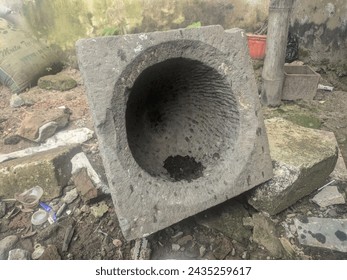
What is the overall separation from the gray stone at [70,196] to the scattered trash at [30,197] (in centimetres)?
18

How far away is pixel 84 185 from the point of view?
6.42ft

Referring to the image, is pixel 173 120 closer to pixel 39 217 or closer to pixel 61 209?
pixel 61 209

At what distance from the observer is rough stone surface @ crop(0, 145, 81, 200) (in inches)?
77.8

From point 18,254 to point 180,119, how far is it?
52.4 inches

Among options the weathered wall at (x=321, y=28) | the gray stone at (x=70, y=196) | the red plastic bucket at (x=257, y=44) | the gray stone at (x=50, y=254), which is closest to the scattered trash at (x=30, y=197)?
the gray stone at (x=70, y=196)

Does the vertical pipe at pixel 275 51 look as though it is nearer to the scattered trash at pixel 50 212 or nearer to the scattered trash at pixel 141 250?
the scattered trash at pixel 141 250

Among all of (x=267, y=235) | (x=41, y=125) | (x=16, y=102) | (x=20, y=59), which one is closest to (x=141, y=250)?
(x=267, y=235)

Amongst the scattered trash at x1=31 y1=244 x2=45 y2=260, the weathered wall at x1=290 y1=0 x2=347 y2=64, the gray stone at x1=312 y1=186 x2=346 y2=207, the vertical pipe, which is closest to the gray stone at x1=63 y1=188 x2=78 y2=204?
the scattered trash at x1=31 y1=244 x2=45 y2=260

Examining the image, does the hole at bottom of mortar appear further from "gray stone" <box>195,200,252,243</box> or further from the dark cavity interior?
"gray stone" <box>195,200,252,243</box>

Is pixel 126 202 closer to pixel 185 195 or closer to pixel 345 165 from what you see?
pixel 185 195

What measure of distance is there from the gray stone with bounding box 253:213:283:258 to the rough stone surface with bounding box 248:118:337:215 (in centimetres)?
7

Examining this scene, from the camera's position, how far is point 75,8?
4016mm

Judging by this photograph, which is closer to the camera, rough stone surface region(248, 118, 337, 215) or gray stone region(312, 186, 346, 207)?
rough stone surface region(248, 118, 337, 215)
